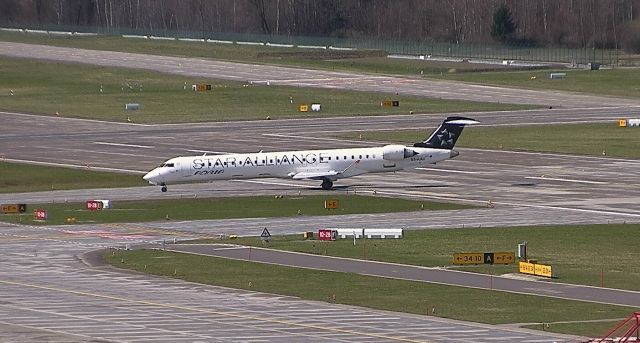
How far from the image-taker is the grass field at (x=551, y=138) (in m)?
150

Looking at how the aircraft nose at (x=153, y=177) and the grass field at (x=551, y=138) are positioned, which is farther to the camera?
the grass field at (x=551, y=138)

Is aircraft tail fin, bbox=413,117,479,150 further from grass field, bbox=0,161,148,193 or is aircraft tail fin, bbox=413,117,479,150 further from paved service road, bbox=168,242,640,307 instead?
Result: paved service road, bbox=168,242,640,307

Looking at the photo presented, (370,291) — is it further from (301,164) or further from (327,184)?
(301,164)

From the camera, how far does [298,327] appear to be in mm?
68062

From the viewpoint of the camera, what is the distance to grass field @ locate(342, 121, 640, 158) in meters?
150

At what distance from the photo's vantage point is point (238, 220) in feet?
355

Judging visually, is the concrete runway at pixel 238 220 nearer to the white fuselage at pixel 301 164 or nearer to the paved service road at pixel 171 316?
the paved service road at pixel 171 316

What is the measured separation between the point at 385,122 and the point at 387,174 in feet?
149

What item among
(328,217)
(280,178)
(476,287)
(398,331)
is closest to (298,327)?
(398,331)

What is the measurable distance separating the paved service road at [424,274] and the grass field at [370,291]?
1.31 metres

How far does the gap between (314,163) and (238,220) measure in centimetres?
1891

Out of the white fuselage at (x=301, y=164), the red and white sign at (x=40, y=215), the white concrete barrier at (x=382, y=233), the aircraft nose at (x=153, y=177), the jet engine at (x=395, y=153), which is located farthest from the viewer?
the aircraft nose at (x=153, y=177)

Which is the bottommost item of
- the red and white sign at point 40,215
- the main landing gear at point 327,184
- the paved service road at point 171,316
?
the paved service road at point 171,316

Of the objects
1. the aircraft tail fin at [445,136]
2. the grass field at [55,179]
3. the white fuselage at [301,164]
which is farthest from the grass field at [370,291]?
the grass field at [55,179]
